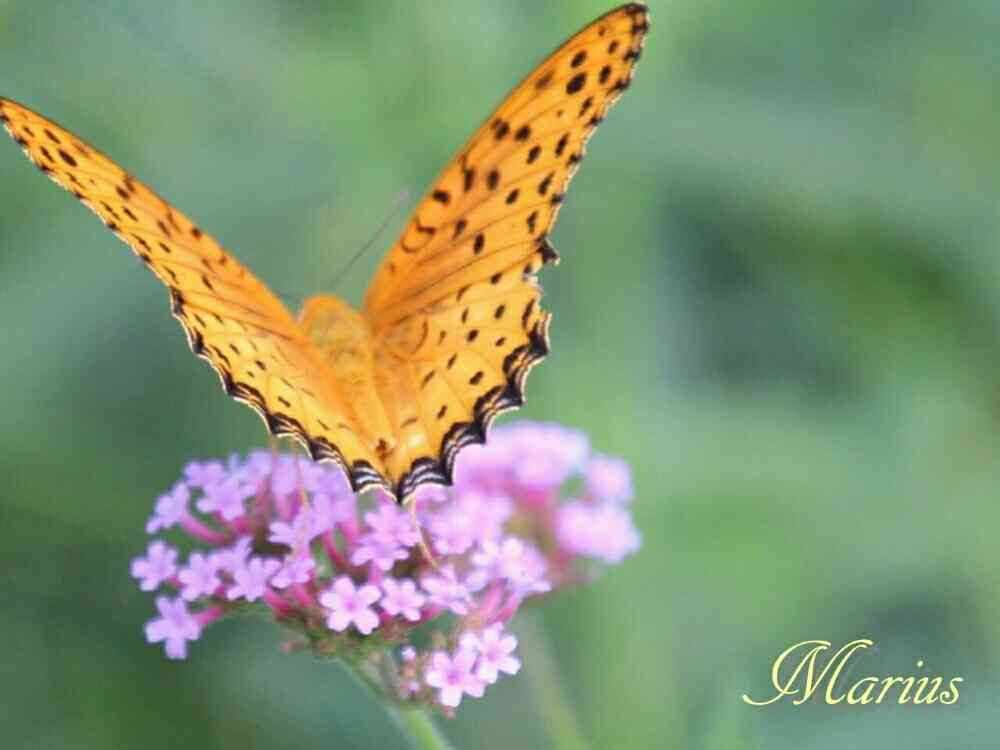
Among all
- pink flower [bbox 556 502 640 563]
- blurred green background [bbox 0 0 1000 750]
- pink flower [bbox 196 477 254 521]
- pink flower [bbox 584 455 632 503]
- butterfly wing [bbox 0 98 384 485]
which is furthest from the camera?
blurred green background [bbox 0 0 1000 750]

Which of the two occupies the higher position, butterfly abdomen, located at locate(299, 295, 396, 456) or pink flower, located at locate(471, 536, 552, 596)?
butterfly abdomen, located at locate(299, 295, 396, 456)

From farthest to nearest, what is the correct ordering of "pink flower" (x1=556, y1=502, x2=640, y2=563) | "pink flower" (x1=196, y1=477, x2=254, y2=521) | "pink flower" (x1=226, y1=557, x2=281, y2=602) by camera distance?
"pink flower" (x1=556, y1=502, x2=640, y2=563)
"pink flower" (x1=196, y1=477, x2=254, y2=521)
"pink flower" (x1=226, y1=557, x2=281, y2=602)

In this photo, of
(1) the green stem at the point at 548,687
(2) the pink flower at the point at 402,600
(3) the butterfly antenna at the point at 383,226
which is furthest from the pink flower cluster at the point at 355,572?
(3) the butterfly antenna at the point at 383,226

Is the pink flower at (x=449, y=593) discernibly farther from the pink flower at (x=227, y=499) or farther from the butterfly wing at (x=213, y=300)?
the pink flower at (x=227, y=499)

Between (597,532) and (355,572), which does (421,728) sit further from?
(597,532)

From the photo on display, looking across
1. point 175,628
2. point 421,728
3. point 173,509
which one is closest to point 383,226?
point 173,509

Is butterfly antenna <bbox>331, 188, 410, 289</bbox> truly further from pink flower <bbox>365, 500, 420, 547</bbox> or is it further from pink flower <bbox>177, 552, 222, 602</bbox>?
pink flower <bbox>177, 552, 222, 602</bbox>

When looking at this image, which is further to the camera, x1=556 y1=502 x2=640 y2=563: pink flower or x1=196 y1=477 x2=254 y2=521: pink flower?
x1=556 y1=502 x2=640 y2=563: pink flower

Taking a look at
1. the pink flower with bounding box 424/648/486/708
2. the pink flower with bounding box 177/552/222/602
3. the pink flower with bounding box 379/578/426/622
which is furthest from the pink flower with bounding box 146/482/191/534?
the pink flower with bounding box 424/648/486/708

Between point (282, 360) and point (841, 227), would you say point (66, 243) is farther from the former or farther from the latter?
point (841, 227)
